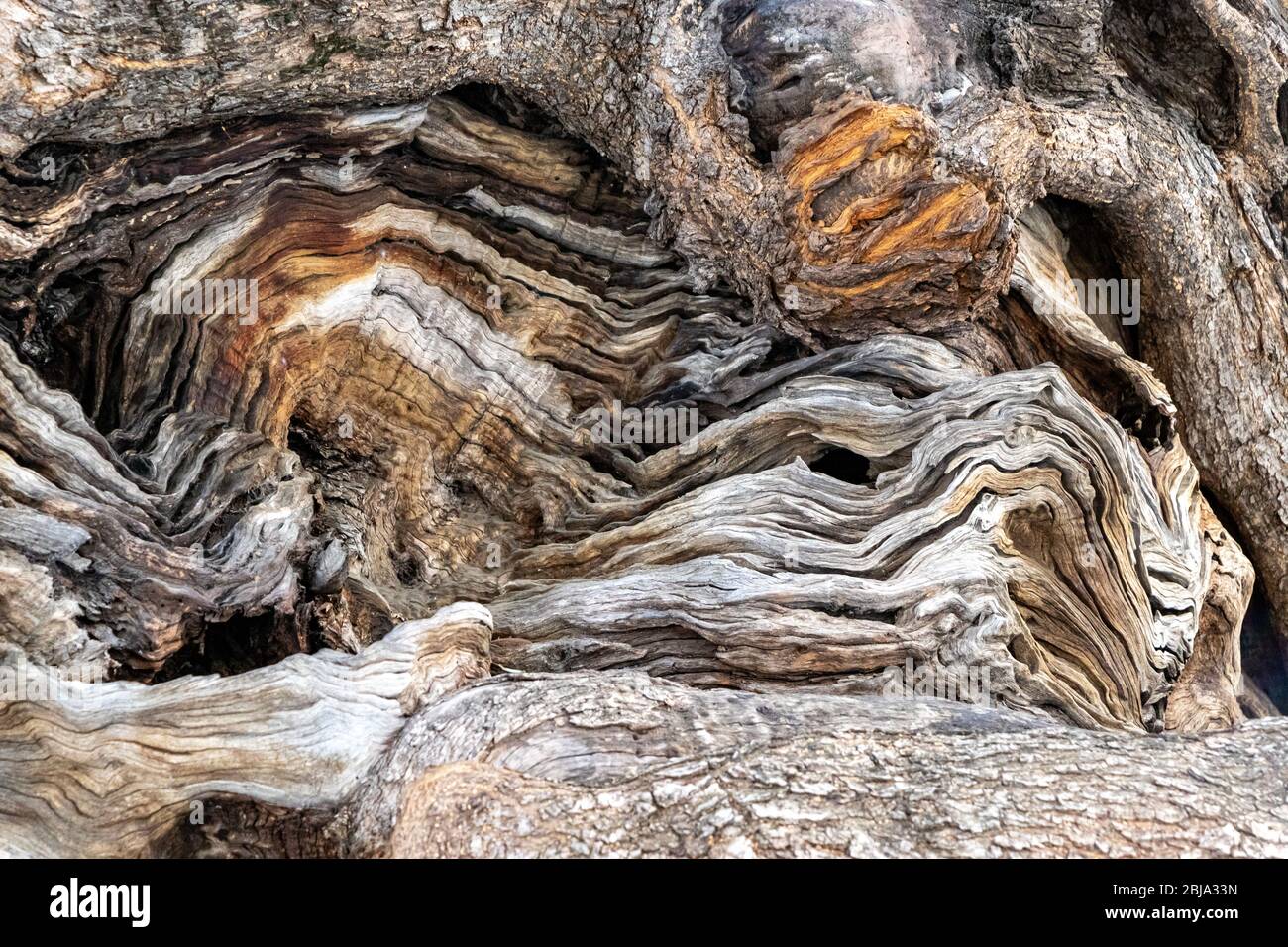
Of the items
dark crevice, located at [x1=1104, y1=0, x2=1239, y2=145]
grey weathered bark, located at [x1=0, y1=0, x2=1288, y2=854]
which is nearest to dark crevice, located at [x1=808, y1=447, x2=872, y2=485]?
grey weathered bark, located at [x1=0, y1=0, x2=1288, y2=854]

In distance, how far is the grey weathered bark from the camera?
4547mm

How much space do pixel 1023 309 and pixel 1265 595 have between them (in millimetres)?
3317

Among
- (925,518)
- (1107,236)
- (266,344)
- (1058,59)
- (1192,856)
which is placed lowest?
(1192,856)

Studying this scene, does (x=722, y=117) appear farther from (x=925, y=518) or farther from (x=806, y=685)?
(x=806, y=685)

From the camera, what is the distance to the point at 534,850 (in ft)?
13.4

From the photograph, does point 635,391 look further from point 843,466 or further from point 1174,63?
point 1174,63

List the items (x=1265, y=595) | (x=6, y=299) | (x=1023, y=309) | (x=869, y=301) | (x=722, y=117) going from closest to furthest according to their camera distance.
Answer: (x=6, y=299), (x=722, y=117), (x=869, y=301), (x=1023, y=309), (x=1265, y=595)

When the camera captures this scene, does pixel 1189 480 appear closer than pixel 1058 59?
No

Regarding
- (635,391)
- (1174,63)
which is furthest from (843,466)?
(1174,63)

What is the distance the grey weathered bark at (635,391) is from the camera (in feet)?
14.9

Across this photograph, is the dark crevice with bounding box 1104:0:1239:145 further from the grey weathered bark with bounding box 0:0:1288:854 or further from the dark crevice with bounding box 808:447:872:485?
the dark crevice with bounding box 808:447:872:485

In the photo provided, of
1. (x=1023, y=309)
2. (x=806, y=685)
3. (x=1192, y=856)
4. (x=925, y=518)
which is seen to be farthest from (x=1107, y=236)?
(x=1192, y=856)

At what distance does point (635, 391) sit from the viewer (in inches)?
281

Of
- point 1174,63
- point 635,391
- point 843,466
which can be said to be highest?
point 1174,63
